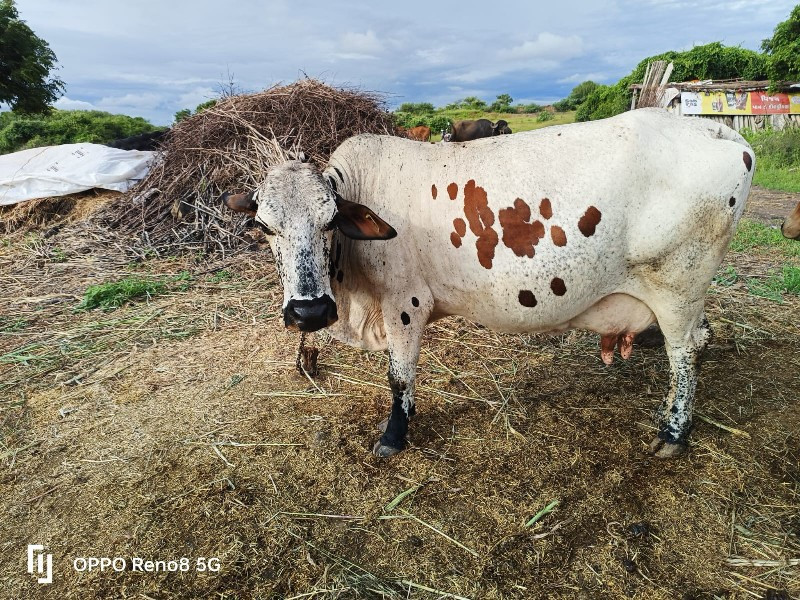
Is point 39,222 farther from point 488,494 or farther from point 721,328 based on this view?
point 721,328

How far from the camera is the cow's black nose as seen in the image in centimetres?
265

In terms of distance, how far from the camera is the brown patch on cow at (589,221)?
2834 mm

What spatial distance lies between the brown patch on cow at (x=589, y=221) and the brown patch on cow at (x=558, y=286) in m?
0.31

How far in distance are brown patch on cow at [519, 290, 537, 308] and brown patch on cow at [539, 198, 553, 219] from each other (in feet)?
1.58

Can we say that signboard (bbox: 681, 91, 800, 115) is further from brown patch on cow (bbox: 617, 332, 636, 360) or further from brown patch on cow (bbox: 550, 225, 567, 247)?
brown patch on cow (bbox: 550, 225, 567, 247)

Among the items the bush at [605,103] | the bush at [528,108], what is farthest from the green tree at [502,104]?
the bush at [605,103]

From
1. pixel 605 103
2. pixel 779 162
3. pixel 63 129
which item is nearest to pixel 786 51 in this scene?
→ pixel 779 162

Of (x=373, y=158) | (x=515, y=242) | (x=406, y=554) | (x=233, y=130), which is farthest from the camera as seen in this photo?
(x=233, y=130)

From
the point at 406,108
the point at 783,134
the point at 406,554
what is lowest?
the point at 406,554

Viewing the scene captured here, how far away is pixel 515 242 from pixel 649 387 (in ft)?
7.24

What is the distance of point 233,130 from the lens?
30.0ft

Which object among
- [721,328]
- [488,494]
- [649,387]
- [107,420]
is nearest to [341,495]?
[488,494]

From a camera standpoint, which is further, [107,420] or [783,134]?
[783,134]

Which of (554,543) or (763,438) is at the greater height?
(763,438)
